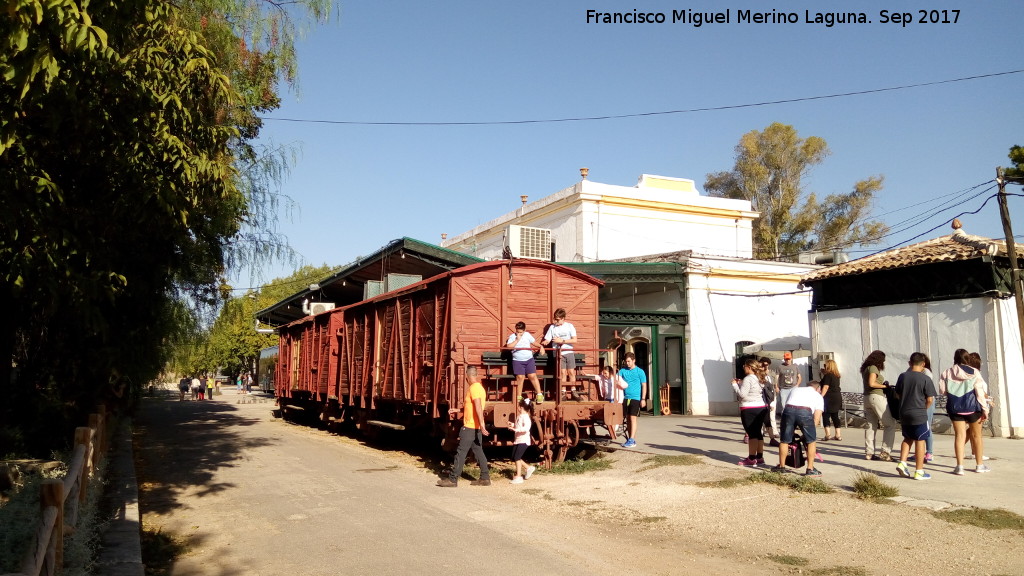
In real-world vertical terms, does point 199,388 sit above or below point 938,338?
below

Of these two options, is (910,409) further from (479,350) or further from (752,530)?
(479,350)

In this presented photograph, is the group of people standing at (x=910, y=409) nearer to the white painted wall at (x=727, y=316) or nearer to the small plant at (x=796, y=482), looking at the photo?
the small plant at (x=796, y=482)

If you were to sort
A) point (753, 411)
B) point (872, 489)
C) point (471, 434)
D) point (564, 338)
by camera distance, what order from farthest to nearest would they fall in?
point (564, 338) → point (753, 411) → point (471, 434) → point (872, 489)

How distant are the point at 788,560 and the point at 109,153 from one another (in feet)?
22.8

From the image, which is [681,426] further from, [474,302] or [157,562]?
[157,562]

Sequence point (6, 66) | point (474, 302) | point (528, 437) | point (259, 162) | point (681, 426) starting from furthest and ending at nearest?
point (681, 426), point (259, 162), point (474, 302), point (528, 437), point (6, 66)

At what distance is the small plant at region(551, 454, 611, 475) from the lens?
1138 cm

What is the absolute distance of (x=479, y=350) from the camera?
1213cm

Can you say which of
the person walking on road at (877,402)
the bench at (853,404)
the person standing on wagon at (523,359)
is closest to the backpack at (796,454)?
the person walking on road at (877,402)

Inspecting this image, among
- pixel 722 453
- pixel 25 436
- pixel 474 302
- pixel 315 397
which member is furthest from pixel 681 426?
pixel 25 436

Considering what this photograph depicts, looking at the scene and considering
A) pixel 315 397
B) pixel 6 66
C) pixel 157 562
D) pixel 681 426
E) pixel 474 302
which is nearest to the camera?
pixel 6 66

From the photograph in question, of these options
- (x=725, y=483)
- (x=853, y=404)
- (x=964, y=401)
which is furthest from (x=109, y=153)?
(x=853, y=404)

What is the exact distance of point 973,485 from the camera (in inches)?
364

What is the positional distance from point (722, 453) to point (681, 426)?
5.90 metres
